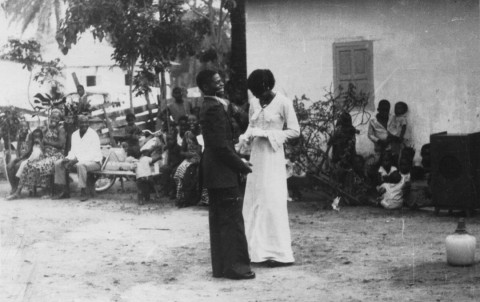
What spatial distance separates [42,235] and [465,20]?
23.3ft

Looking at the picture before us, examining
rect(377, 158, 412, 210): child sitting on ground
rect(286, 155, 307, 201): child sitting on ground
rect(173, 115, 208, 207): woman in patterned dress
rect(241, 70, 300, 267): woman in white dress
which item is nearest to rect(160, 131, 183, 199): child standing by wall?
rect(173, 115, 208, 207): woman in patterned dress

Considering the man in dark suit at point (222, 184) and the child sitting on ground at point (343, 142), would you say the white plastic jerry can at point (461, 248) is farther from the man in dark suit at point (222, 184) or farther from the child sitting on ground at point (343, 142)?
the child sitting on ground at point (343, 142)

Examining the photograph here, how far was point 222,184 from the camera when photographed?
6.91 meters

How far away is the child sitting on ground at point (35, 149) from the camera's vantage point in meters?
13.6

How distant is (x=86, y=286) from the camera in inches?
270

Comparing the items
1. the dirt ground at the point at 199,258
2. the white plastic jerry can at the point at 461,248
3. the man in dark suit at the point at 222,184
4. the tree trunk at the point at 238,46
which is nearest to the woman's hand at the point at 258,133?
the man in dark suit at the point at 222,184

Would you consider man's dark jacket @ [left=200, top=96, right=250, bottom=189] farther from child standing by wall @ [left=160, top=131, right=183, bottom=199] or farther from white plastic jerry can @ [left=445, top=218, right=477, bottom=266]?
child standing by wall @ [left=160, top=131, right=183, bottom=199]

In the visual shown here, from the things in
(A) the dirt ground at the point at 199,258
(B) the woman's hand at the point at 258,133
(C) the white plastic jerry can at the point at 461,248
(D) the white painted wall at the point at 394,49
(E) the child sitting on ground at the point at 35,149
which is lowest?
(A) the dirt ground at the point at 199,258

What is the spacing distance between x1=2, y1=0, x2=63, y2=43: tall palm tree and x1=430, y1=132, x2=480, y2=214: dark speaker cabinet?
19201 mm

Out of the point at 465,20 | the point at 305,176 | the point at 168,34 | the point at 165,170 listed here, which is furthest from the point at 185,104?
the point at 465,20

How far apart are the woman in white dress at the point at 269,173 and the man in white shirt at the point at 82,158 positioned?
6.08 metres

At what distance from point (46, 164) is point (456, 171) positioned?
7005mm

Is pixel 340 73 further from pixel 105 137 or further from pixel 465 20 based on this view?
pixel 105 137

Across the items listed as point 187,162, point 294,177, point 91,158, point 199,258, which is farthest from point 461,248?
point 91,158
